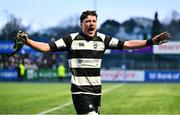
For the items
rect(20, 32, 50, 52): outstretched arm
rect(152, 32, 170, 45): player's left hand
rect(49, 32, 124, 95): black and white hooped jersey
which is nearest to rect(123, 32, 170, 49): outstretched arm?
rect(152, 32, 170, 45): player's left hand

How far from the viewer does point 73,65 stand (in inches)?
291

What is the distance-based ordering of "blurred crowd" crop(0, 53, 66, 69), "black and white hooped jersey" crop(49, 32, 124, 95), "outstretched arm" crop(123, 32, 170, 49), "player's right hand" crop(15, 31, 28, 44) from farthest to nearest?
"blurred crowd" crop(0, 53, 66, 69) → "outstretched arm" crop(123, 32, 170, 49) → "black and white hooped jersey" crop(49, 32, 124, 95) → "player's right hand" crop(15, 31, 28, 44)

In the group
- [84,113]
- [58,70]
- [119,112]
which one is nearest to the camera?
[84,113]

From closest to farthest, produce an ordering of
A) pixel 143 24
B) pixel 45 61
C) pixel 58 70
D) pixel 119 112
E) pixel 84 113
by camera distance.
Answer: pixel 84 113
pixel 119 112
pixel 58 70
pixel 45 61
pixel 143 24

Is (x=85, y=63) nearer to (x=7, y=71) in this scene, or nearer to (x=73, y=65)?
(x=73, y=65)

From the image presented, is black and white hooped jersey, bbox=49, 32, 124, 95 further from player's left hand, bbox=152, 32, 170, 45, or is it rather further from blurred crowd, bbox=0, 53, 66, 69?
blurred crowd, bbox=0, 53, 66, 69

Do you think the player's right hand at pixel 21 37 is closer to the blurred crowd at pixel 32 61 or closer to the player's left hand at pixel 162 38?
the player's left hand at pixel 162 38

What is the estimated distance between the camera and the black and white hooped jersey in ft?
24.1

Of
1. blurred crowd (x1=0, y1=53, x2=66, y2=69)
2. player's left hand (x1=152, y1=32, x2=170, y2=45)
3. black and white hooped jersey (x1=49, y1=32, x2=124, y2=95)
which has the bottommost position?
blurred crowd (x1=0, y1=53, x2=66, y2=69)

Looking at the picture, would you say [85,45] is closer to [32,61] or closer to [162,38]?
[162,38]

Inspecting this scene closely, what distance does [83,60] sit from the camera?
734cm

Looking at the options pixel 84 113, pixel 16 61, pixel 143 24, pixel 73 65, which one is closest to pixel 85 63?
pixel 73 65

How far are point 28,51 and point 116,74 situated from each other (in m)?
9.95

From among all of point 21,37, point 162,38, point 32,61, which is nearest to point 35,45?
point 21,37
